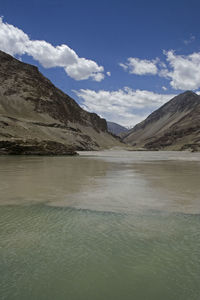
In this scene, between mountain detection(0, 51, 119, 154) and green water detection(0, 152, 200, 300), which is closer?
green water detection(0, 152, 200, 300)

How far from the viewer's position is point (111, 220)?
7.83 meters

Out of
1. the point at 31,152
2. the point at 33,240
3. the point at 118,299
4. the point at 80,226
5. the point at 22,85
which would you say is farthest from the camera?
the point at 22,85

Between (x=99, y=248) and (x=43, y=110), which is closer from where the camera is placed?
(x=99, y=248)

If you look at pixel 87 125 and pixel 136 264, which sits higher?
pixel 87 125

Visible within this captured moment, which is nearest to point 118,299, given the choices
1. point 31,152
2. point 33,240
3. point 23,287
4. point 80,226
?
point 23,287

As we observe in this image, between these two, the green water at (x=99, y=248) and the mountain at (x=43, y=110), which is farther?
the mountain at (x=43, y=110)

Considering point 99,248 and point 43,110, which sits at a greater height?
point 43,110

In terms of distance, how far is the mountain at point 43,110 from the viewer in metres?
99.3

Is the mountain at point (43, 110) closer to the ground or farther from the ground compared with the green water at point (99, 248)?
farther from the ground

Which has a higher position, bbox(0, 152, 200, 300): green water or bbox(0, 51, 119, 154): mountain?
bbox(0, 51, 119, 154): mountain

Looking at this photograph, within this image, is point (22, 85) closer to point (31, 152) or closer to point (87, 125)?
point (87, 125)

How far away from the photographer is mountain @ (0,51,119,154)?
A: 9930 cm

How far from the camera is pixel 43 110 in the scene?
120188 millimetres

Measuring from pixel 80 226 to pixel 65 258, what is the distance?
2072 mm
